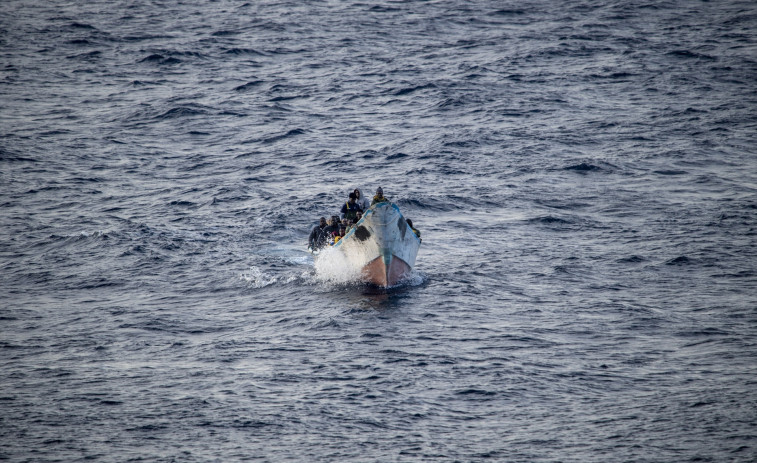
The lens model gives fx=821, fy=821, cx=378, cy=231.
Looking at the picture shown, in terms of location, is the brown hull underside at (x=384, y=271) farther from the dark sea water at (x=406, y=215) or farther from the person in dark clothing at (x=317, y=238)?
the person in dark clothing at (x=317, y=238)

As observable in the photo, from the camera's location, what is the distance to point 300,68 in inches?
2366

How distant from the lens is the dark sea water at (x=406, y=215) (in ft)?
67.7

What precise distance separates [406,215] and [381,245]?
28.0 feet

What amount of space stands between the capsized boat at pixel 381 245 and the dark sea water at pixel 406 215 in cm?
68

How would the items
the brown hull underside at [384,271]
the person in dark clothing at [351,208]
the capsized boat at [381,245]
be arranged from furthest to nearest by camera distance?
1. the person in dark clothing at [351,208]
2. the brown hull underside at [384,271]
3. the capsized boat at [381,245]

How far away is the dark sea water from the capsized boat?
0.68m

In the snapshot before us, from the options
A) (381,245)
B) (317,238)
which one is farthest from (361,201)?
(381,245)

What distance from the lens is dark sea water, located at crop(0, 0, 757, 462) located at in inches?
813

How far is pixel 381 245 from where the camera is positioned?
2842 centimetres

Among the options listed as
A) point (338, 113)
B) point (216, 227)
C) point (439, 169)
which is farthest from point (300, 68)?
point (216, 227)

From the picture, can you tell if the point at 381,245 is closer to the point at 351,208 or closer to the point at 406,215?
the point at 351,208

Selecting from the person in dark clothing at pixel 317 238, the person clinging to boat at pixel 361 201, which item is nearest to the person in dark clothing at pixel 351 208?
the person clinging to boat at pixel 361 201

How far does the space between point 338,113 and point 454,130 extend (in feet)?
27.5

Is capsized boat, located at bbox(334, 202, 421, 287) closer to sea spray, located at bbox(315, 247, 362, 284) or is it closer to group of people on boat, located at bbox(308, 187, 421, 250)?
sea spray, located at bbox(315, 247, 362, 284)
